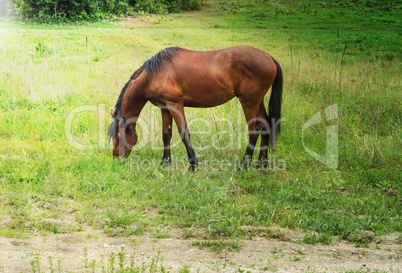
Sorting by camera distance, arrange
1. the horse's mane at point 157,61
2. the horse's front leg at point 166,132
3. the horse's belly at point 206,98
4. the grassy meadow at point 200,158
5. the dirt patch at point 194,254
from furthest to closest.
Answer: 1. the horse's front leg at point 166,132
2. the horse's belly at point 206,98
3. the horse's mane at point 157,61
4. the grassy meadow at point 200,158
5. the dirt patch at point 194,254

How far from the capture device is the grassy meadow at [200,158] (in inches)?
183

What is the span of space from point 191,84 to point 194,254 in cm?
313

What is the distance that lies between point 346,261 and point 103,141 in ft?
15.9

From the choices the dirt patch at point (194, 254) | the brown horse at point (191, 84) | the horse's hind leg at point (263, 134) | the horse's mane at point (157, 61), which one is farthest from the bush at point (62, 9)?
the dirt patch at point (194, 254)

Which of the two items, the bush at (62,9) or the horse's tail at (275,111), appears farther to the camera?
the bush at (62,9)

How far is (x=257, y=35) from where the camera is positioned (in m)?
14.1

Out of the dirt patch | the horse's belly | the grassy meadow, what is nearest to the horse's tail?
the grassy meadow

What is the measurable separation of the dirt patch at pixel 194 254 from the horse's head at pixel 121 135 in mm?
2190

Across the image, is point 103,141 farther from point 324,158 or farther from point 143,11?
point 143,11

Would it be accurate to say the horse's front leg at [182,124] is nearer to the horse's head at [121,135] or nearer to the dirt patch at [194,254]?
the horse's head at [121,135]

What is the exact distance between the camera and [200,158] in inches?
265

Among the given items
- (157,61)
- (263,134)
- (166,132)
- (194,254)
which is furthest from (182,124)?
(194,254)

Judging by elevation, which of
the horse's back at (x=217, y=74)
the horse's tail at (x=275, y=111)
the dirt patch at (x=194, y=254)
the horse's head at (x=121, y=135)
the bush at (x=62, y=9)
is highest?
the bush at (x=62, y=9)

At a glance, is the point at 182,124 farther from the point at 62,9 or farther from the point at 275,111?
the point at 62,9
